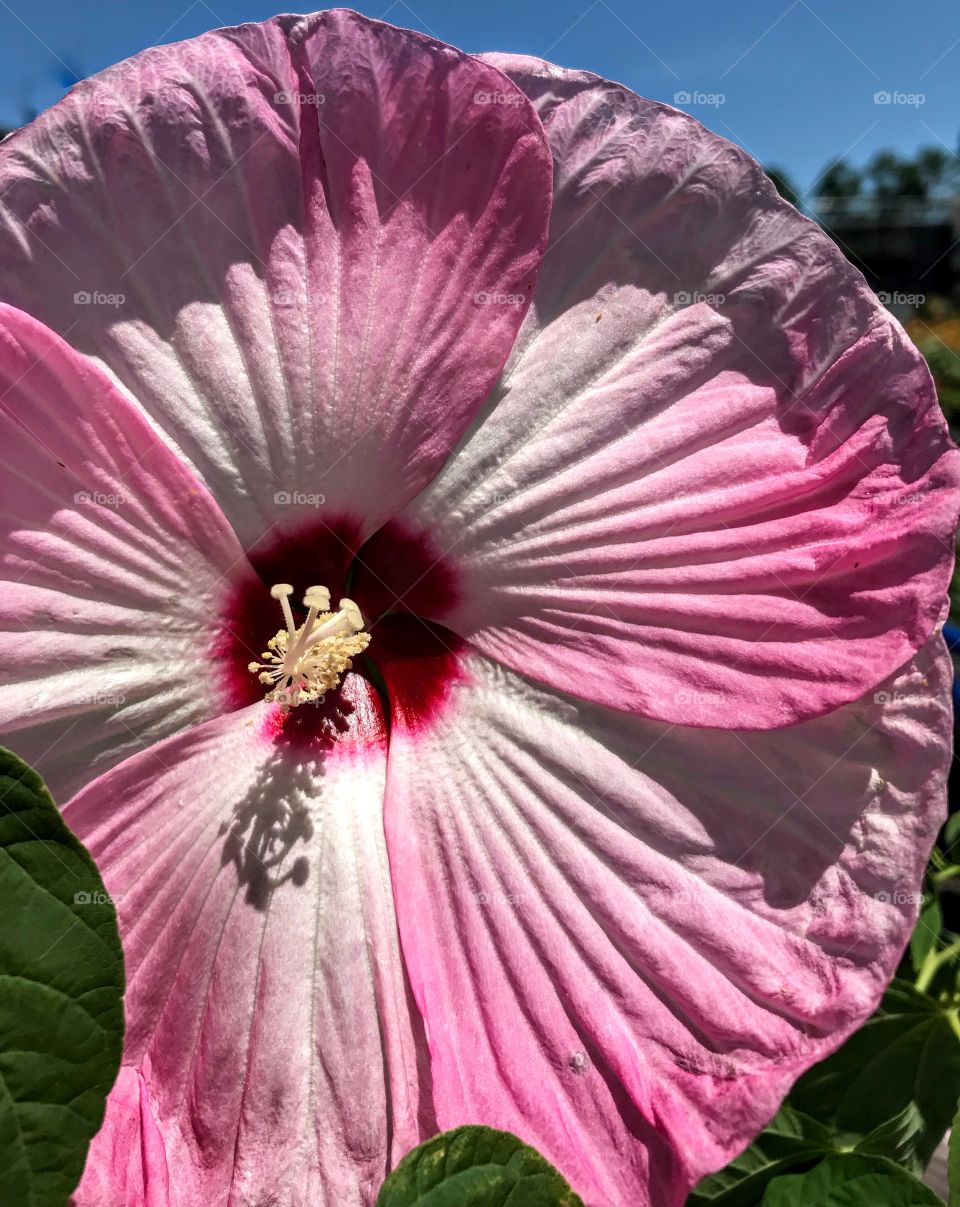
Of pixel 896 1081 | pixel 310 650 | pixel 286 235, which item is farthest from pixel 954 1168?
pixel 286 235

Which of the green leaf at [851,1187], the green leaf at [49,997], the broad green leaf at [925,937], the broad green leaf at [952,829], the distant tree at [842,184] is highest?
the distant tree at [842,184]

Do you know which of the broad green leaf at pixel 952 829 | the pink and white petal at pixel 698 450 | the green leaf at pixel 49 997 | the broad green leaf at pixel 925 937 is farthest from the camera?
the broad green leaf at pixel 952 829

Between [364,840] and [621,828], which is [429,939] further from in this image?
[621,828]

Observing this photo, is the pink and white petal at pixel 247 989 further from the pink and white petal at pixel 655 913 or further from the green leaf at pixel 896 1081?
the green leaf at pixel 896 1081

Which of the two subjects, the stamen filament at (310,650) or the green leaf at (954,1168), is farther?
the stamen filament at (310,650)

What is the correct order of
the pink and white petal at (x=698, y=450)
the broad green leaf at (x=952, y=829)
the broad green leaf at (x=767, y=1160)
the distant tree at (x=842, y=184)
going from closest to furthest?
the pink and white petal at (x=698, y=450) < the broad green leaf at (x=767, y=1160) < the broad green leaf at (x=952, y=829) < the distant tree at (x=842, y=184)

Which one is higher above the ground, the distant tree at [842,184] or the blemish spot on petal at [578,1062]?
the distant tree at [842,184]

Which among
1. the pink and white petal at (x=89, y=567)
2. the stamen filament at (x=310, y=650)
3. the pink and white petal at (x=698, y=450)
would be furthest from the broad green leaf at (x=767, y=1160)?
the pink and white petal at (x=89, y=567)

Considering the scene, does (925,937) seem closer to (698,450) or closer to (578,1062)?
(578,1062)

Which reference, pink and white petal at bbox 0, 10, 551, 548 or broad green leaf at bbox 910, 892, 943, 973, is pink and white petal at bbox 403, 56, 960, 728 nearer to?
pink and white petal at bbox 0, 10, 551, 548
